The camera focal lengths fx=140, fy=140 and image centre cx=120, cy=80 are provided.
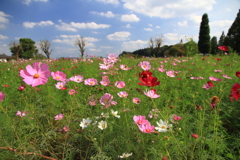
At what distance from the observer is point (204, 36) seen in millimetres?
21406

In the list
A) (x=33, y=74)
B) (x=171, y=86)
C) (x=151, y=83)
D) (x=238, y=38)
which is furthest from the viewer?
(x=238, y=38)

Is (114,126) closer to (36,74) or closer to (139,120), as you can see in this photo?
(139,120)

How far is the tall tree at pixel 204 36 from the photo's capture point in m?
21.2

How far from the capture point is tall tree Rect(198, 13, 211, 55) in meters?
21.2

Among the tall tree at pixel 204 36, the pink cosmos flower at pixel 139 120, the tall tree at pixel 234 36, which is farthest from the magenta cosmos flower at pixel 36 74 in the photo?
the tall tree at pixel 204 36

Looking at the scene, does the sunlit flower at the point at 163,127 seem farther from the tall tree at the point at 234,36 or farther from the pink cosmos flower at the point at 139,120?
the tall tree at the point at 234,36

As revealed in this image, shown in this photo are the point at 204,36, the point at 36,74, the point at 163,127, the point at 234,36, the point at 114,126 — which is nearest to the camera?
the point at 36,74

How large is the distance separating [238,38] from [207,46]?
4988mm

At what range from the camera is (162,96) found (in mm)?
2326

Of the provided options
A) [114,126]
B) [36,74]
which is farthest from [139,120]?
[36,74]

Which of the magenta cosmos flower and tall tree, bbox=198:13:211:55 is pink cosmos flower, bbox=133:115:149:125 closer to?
the magenta cosmos flower

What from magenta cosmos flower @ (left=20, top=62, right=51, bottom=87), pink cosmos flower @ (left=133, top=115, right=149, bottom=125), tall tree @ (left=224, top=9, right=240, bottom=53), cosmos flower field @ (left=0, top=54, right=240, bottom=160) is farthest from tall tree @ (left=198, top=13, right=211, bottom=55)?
magenta cosmos flower @ (left=20, top=62, right=51, bottom=87)

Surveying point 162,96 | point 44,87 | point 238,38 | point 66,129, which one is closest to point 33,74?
point 66,129

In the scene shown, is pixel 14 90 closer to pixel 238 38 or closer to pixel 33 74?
pixel 33 74
